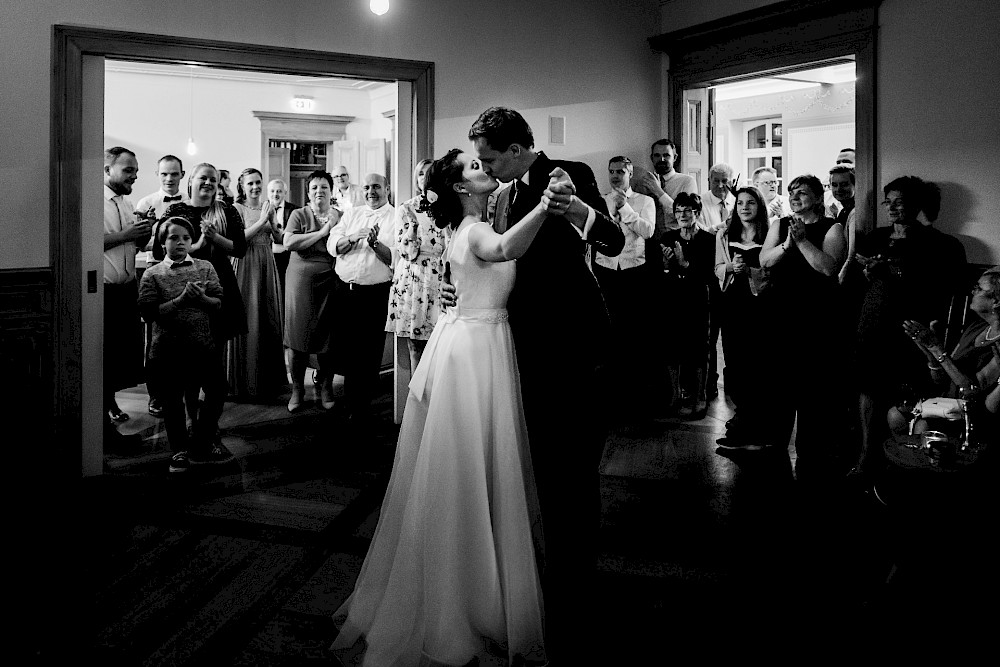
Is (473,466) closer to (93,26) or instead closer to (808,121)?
(93,26)

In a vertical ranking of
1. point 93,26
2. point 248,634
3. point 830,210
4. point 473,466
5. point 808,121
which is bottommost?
point 248,634

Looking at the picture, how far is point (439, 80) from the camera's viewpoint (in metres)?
4.45

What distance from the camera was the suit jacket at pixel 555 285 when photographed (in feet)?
6.98

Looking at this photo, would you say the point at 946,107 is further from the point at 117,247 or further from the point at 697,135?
the point at 117,247

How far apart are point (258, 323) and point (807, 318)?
10.7ft

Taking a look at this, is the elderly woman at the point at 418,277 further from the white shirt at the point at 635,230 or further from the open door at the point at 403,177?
the white shirt at the point at 635,230

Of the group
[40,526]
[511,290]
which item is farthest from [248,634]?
[40,526]

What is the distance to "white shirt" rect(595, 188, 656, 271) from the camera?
4586mm

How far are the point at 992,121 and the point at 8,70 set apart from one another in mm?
4348

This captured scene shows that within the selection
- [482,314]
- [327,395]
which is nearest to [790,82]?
[327,395]

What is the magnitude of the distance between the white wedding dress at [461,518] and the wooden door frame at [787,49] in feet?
9.22

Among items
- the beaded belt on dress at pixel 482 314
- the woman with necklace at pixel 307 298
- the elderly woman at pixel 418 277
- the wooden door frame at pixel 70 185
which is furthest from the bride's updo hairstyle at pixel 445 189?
the woman with necklace at pixel 307 298

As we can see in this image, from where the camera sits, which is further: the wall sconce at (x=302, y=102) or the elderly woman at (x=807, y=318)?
the wall sconce at (x=302, y=102)

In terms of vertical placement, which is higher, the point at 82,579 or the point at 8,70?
the point at 8,70
